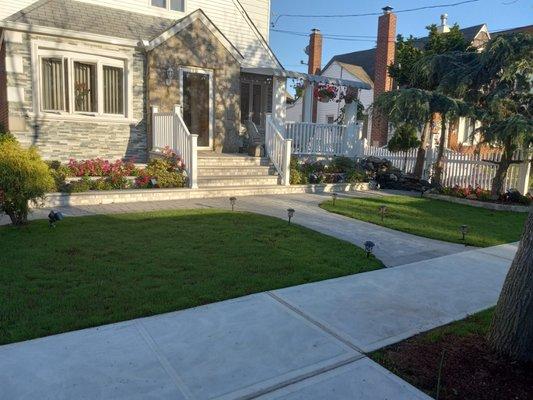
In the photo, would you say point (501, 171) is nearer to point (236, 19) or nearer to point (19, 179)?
point (236, 19)

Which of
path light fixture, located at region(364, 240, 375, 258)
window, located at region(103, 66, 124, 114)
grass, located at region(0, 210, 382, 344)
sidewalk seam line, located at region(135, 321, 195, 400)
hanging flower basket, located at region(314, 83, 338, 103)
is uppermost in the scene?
hanging flower basket, located at region(314, 83, 338, 103)

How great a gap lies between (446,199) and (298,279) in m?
8.62

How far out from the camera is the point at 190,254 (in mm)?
5645

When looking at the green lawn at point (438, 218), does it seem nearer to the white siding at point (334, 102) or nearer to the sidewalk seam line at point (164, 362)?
the sidewalk seam line at point (164, 362)

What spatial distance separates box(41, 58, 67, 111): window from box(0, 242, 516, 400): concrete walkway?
9.39m

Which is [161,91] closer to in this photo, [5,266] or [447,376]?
[5,266]

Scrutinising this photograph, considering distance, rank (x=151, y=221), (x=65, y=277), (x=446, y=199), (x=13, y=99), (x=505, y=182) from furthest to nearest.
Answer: (x=505, y=182)
(x=446, y=199)
(x=13, y=99)
(x=151, y=221)
(x=65, y=277)

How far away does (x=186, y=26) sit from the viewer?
40.3ft

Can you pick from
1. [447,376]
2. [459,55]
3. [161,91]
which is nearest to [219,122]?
[161,91]

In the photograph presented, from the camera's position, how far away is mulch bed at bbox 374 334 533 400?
2854mm

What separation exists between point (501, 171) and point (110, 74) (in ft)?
36.1

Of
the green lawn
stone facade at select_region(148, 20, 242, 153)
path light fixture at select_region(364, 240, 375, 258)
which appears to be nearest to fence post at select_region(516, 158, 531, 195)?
the green lawn

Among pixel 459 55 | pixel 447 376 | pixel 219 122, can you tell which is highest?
pixel 459 55

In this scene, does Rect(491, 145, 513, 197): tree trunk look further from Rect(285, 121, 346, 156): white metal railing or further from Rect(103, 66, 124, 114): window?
Rect(103, 66, 124, 114): window
